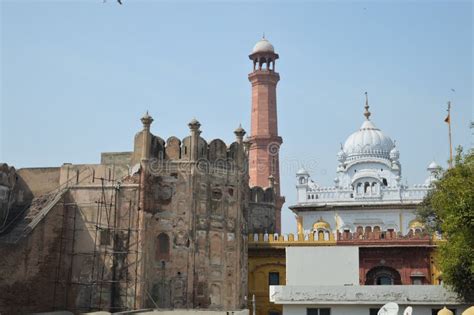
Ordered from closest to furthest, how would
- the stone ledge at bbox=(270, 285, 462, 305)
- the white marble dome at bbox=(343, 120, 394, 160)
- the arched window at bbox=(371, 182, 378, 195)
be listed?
the stone ledge at bbox=(270, 285, 462, 305)
the arched window at bbox=(371, 182, 378, 195)
the white marble dome at bbox=(343, 120, 394, 160)

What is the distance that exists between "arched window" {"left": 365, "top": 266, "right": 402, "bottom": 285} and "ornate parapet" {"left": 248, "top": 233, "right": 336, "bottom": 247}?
2.47m

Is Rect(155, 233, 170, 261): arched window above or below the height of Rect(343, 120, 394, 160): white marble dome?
below

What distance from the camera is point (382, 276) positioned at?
35.8 m

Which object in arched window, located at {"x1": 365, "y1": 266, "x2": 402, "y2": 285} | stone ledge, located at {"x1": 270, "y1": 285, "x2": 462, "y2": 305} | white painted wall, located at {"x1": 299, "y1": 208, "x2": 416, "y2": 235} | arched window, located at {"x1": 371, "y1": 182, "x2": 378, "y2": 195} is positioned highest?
arched window, located at {"x1": 371, "y1": 182, "x2": 378, "y2": 195}

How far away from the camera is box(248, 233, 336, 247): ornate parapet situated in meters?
36.4

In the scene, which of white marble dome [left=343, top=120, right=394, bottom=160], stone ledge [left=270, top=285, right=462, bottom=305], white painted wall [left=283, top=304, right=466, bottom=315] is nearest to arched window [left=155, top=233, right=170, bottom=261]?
stone ledge [left=270, top=285, right=462, bottom=305]

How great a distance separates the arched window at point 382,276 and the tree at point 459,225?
8.78 meters

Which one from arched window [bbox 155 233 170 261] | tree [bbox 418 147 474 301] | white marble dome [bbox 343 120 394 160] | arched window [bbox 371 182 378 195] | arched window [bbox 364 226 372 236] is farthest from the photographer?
white marble dome [bbox 343 120 394 160]

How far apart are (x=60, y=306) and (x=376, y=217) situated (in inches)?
789

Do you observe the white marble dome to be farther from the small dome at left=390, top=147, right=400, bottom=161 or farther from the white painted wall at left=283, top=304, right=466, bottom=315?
the white painted wall at left=283, top=304, right=466, bottom=315

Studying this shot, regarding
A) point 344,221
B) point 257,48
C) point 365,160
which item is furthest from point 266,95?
point 344,221

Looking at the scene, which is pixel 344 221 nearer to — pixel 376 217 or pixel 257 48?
pixel 376 217

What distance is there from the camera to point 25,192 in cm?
3275

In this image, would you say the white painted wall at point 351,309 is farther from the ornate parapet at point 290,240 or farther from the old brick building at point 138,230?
the ornate parapet at point 290,240
